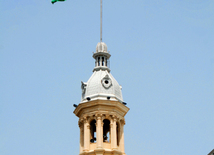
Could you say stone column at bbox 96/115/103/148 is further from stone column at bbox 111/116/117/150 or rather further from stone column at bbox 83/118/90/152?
stone column at bbox 83/118/90/152

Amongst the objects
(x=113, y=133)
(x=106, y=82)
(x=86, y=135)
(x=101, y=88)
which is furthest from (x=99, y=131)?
(x=106, y=82)

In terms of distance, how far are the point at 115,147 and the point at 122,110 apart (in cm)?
558

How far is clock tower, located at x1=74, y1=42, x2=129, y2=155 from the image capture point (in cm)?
6375

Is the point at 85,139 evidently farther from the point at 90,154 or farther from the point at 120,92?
the point at 120,92

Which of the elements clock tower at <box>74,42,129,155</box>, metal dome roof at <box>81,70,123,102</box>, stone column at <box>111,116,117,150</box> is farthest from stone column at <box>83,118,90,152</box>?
metal dome roof at <box>81,70,123,102</box>

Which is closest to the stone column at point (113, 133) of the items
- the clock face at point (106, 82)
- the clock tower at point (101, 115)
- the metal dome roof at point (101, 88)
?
the clock tower at point (101, 115)

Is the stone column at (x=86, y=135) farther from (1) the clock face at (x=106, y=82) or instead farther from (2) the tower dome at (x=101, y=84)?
(1) the clock face at (x=106, y=82)

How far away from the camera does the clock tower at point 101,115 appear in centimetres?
6375

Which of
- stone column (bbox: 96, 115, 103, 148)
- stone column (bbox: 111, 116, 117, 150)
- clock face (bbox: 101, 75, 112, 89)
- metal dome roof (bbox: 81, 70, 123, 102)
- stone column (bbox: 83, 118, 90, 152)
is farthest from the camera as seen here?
clock face (bbox: 101, 75, 112, 89)

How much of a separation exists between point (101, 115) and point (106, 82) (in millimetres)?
5149

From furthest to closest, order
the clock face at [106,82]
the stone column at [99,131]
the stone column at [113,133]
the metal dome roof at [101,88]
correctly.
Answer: the clock face at [106,82] < the metal dome roof at [101,88] < the stone column at [113,133] < the stone column at [99,131]

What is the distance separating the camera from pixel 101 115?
6488 cm

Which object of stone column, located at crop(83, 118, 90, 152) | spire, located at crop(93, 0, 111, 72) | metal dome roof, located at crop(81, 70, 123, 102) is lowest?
stone column, located at crop(83, 118, 90, 152)

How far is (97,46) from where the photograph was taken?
7181 cm
